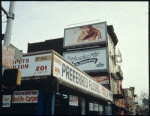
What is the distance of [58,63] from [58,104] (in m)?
2.67

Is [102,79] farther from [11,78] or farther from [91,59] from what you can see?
[11,78]

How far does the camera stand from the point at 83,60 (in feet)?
85.0

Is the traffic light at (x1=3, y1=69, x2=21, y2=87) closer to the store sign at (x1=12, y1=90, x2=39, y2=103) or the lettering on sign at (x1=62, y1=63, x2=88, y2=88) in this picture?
the store sign at (x1=12, y1=90, x2=39, y2=103)

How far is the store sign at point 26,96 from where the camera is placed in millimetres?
8730

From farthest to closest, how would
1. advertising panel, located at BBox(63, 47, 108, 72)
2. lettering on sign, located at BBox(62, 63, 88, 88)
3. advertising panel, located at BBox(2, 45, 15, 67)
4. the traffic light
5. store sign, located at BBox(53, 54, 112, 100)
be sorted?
advertising panel, located at BBox(63, 47, 108, 72)
lettering on sign, located at BBox(62, 63, 88, 88)
store sign, located at BBox(53, 54, 112, 100)
advertising panel, located at BBox(2, 45, 15, 67)
the traffic light

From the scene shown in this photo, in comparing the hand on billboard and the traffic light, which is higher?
the hand on billboard

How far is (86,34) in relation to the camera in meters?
26.9

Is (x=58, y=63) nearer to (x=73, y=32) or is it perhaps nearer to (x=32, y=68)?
(x=32, y=68)

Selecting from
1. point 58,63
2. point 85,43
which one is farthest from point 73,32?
point 58,63

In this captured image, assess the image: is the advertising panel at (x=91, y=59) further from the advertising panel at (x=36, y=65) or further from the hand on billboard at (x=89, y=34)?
the advertising panel at (x=36, y=65)

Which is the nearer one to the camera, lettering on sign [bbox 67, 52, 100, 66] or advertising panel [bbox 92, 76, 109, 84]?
advertising panel [bbox 92, 76, 109, 84]

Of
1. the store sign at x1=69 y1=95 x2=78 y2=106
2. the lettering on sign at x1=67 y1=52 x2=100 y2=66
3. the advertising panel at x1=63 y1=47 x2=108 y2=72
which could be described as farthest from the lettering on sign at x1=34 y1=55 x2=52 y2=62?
the lettering on sign at x1=67 y1=52 x2=100 y2=66

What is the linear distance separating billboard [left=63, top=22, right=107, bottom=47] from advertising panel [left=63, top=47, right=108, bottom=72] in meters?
1.66

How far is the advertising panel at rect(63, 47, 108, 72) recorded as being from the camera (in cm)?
2466
